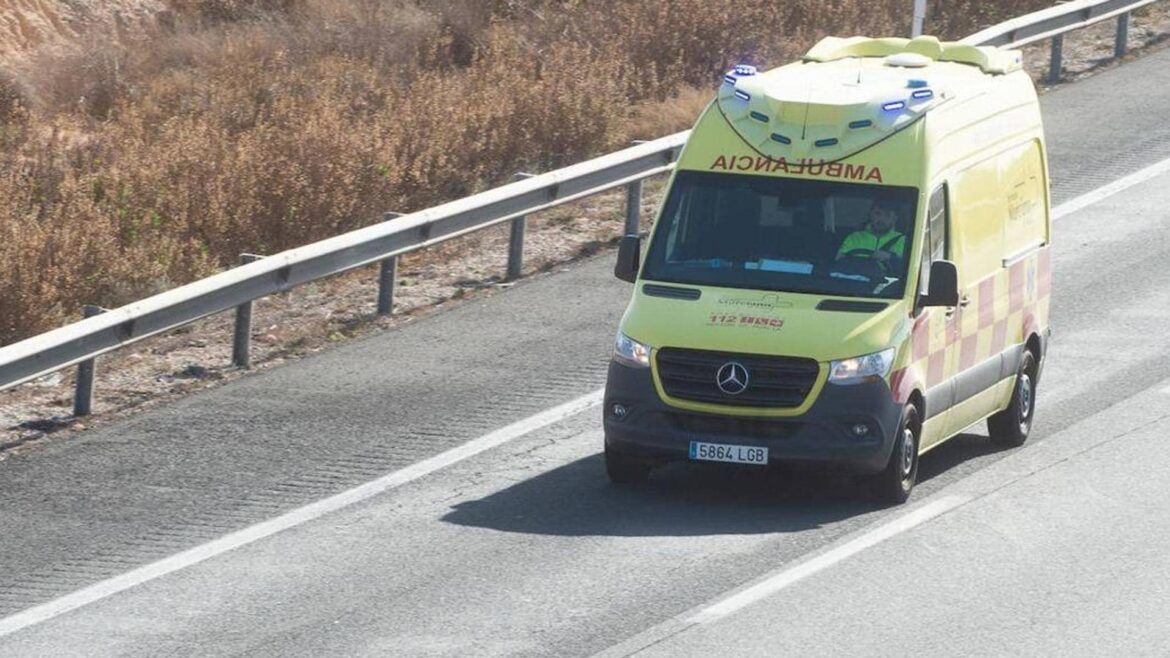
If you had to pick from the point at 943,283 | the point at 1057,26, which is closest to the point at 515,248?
the point at 943,283

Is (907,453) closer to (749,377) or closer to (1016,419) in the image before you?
(749,377)

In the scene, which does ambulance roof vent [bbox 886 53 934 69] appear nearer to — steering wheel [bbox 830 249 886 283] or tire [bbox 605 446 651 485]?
steering wheel [bbox 830 249 886 283]

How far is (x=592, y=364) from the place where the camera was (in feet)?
48.3

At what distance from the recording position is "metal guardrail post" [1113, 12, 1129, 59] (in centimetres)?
2438

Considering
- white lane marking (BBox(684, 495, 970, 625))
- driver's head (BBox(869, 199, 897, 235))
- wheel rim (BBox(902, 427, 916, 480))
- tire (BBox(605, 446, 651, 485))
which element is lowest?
tire (BBox(605, 446, 651, 485))

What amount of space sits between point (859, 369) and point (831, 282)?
64 centimetres

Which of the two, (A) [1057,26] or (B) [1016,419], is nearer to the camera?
(B) [1016,419]

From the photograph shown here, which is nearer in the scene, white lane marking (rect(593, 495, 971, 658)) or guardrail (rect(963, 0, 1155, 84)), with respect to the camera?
white lane marking (rect(593, 495, 971, 658))

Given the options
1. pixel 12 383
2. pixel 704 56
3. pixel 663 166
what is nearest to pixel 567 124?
pixel 663 166

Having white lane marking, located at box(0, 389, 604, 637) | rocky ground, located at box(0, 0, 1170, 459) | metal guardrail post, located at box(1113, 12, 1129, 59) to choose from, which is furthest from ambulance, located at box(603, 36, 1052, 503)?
metal guardrail post, located at box(1113, 12, 1129, 59)

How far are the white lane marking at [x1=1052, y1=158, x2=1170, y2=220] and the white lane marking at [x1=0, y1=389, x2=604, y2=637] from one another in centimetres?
647

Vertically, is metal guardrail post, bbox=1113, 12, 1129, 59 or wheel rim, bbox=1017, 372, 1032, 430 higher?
metal guardrail post, bbox=1113, 12, 1129, 59

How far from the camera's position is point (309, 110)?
2009cm

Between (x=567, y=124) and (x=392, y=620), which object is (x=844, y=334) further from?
(x=567, y=124)
